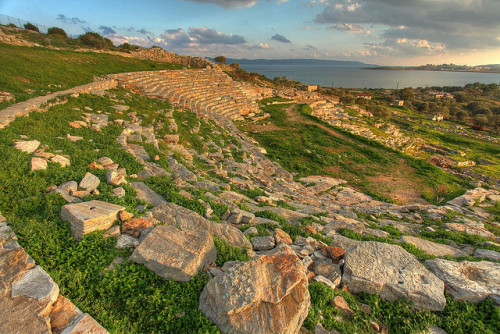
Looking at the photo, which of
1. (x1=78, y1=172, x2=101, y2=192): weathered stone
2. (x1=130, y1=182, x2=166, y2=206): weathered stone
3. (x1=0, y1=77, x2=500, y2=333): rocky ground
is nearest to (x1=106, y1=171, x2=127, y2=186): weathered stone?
(x1=0, y1=77, x2=500, y2=333): rocky ground

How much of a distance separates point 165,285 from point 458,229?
36.6 feet

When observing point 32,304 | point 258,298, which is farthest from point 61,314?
point 258,298

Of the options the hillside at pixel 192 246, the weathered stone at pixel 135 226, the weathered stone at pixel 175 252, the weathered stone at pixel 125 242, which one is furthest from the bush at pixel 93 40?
the weathered stone at pixel 175 252

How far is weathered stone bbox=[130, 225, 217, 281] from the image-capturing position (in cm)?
395

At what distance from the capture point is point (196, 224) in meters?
5.75

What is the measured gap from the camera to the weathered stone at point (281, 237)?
19.7 ft

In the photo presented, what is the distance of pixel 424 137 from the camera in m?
36.9

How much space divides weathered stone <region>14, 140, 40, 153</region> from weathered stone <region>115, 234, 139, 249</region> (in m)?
Answer: 4.75

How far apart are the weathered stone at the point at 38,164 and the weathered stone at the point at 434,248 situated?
10.4m

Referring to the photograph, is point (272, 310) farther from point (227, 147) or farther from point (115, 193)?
point (227, 147)

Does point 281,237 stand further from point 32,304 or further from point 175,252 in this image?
point 32,304

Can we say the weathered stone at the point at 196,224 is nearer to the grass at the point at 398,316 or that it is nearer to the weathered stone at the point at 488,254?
the grass at the point at 398,316

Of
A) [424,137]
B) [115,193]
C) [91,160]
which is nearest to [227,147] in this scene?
[91,160]

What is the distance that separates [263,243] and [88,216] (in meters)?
3.68
